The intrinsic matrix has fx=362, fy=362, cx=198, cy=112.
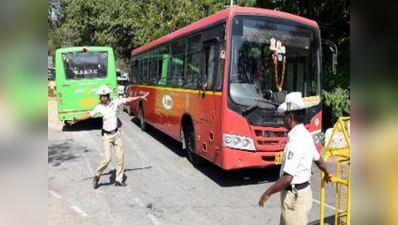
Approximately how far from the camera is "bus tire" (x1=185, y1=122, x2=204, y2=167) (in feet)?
26.7

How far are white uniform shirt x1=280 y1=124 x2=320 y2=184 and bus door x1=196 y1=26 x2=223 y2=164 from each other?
10.8 ft

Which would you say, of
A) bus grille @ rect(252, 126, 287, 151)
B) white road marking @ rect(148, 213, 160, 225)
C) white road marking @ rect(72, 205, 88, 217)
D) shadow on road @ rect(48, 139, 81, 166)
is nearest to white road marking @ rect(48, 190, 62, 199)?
white road marking @ rect(72, 205, 88, 217)

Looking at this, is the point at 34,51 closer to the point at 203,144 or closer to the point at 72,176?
the point at 203,144

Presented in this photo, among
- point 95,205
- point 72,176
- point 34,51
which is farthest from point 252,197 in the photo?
point 34,51

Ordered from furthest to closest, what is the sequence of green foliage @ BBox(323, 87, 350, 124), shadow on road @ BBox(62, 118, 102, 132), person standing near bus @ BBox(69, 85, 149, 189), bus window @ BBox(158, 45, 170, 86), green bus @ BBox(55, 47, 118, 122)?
shadow on road @ BBox(62, 118, 102, 132), green bus @ BBox(55, 47, 118, 122), bus window @ BBox(158, 45, 170, 86), green foliage @ BBox(323, 87, 350, 124), person standing near bus @ BBox(69, 85, 149, 189)

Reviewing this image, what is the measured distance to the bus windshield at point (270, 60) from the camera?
6.46m

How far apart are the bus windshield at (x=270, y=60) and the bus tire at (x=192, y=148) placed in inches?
81.4

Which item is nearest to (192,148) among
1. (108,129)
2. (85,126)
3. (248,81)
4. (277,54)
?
(108,129)

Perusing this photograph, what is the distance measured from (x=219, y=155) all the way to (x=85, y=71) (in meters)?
8.69

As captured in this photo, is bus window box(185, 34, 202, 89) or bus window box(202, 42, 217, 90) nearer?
bus window box(202, 42, 217, 90)

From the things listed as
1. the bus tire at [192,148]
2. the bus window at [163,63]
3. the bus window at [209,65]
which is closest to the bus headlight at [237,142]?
the bus window at [209,65]

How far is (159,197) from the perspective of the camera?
20.5 feet

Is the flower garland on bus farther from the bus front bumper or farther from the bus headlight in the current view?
the bus front bumper

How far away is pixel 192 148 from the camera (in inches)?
326
